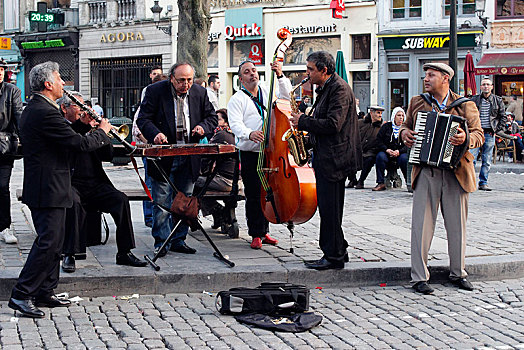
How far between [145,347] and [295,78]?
2556cm

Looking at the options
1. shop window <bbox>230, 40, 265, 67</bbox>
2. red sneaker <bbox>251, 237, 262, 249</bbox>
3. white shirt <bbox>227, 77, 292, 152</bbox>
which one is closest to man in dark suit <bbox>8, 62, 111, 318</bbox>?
white shirt <bbox>227, 77, 292, 152</bbox>

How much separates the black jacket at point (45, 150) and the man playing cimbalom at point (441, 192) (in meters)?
2.88

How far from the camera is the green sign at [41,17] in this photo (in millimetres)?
35188

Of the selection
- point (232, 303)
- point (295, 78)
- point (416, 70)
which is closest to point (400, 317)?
point (232, 303)

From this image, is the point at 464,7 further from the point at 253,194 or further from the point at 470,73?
the point at 253,194

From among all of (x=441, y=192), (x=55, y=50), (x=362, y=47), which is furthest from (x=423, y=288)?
(x=55, y=50)

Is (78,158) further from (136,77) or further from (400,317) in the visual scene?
(136,77)

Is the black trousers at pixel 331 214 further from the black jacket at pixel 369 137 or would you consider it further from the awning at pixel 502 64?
the awning at pixel 502 64

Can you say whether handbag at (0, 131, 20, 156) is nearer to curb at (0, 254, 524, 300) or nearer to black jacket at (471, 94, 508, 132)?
curb at (0, 254, 524, 300)

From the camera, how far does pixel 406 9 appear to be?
27.4 meters

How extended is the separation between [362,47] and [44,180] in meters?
23.7

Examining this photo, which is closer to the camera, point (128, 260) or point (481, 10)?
point (128, 260)

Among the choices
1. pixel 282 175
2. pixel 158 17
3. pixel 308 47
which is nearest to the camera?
pixel 282 175

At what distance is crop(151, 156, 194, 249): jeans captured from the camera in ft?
24.9
